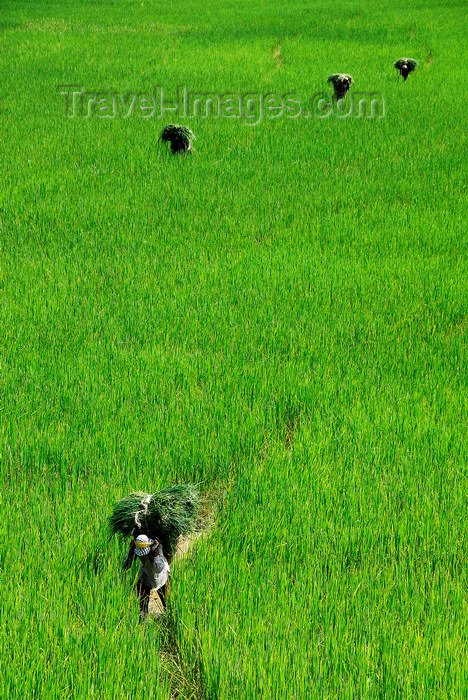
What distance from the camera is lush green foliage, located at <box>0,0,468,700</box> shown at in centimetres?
186

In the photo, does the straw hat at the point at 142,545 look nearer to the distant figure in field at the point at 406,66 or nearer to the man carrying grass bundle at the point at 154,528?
the man carrying grass bundle at the point at 154,528

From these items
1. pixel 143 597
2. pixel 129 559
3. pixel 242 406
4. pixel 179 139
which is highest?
pixel 179 139

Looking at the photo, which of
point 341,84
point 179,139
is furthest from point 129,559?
point 341,84

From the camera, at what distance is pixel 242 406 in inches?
122

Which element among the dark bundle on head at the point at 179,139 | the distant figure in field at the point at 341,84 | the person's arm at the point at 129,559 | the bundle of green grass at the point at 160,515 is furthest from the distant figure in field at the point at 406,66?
the person's arm at the point at 129,559

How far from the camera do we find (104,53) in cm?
1313

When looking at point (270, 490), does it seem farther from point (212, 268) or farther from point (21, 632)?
point (212, 268)

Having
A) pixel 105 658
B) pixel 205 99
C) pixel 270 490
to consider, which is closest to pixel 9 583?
pixel 105 658

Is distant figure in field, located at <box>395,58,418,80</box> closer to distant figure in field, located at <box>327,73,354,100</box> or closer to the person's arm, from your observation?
distant figure in field, located at <box>327,73,354,100</box>

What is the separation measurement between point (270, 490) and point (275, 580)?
1.53ft

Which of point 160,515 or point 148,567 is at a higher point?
point 160,515

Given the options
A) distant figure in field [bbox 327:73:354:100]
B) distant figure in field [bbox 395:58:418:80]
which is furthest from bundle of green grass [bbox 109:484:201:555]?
distant figure in field [bbox 395:58:418:80]

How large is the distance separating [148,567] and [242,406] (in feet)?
4.00

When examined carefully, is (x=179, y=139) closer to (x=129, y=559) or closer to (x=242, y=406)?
(x=242, y=406)
